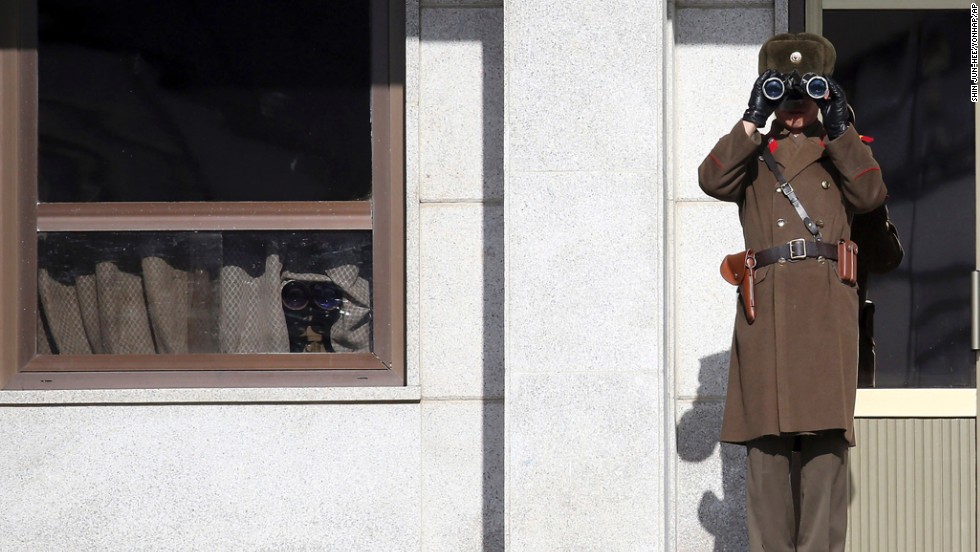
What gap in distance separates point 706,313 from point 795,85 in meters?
1.44

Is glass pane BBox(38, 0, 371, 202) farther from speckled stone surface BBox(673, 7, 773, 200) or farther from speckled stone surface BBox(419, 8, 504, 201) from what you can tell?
speckled stone surface BBox(673, 7, 773, 200)

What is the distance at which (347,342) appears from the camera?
5.67 meters

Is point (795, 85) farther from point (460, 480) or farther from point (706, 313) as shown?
point (460, 480)

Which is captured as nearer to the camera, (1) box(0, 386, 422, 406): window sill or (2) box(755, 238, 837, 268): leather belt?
(2) box(755, 238, 837, 268): leather belt

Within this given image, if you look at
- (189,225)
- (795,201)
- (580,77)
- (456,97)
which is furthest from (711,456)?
(189,225)

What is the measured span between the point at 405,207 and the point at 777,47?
6.11ft

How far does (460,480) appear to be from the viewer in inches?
218

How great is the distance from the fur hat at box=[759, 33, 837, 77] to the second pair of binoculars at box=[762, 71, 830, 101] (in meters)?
0.06

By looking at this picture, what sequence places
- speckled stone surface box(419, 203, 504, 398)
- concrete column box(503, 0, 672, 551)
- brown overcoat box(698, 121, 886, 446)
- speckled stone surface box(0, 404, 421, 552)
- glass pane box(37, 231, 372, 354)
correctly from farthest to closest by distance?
glass pane box(37, 231, 372, 354), speckled stone surface box(419, 203, 504, 398), speckled stone surface box(0, 404, 421, 552), concrete column box(503, 0, 672, 551), brown overcoat box(698, 121, 886, 446)

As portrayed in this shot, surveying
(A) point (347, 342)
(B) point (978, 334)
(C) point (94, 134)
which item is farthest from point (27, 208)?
(B) point (978, 334)

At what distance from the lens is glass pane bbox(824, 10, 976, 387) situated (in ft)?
18.4

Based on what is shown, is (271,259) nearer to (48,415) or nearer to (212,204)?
(212,204)

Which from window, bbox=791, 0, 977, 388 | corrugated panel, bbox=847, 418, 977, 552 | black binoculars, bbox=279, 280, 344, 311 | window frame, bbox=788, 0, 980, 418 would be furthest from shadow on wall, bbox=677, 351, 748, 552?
black binoculars, bbox=279, 280, 344, 311

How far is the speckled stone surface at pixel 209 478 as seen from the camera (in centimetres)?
545
